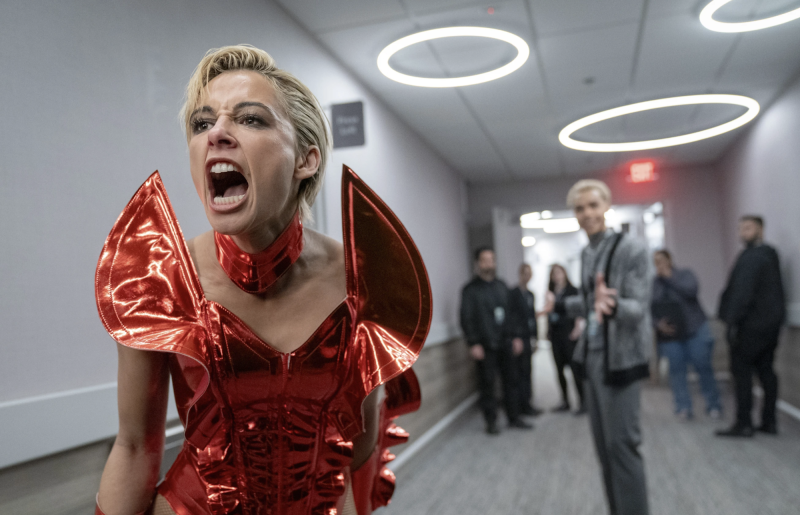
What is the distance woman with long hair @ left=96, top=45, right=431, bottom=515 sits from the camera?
0.68m

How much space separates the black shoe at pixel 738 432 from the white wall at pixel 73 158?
4343 millimetres

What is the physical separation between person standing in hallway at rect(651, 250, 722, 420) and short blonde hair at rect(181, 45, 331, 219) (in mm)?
A: 5559

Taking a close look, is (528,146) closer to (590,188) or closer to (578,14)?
(578,14)

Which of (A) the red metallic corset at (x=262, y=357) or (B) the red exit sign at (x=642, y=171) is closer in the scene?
(A) the red metallic corset at (x=262, y=357)

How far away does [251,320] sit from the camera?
0.71m

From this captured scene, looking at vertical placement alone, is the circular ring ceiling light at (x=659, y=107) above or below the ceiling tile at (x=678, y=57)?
below

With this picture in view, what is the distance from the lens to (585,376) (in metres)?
2.38

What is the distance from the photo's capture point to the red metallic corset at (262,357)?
0.69 metres

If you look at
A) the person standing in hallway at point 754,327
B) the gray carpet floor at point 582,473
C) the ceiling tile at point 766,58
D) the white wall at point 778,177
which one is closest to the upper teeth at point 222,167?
the gray carpet floor at point 582,473

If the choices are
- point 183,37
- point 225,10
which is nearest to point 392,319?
point 183,37

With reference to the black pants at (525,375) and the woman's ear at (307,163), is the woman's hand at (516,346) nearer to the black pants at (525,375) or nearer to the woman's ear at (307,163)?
the black pants at (525,375)

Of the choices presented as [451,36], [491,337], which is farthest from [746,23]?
[491,337]

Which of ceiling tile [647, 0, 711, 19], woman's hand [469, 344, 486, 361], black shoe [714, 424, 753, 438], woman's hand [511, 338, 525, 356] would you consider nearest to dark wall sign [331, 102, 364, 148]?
ceiling tile [647, 0, 711, 19]

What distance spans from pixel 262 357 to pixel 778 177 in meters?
6.03
